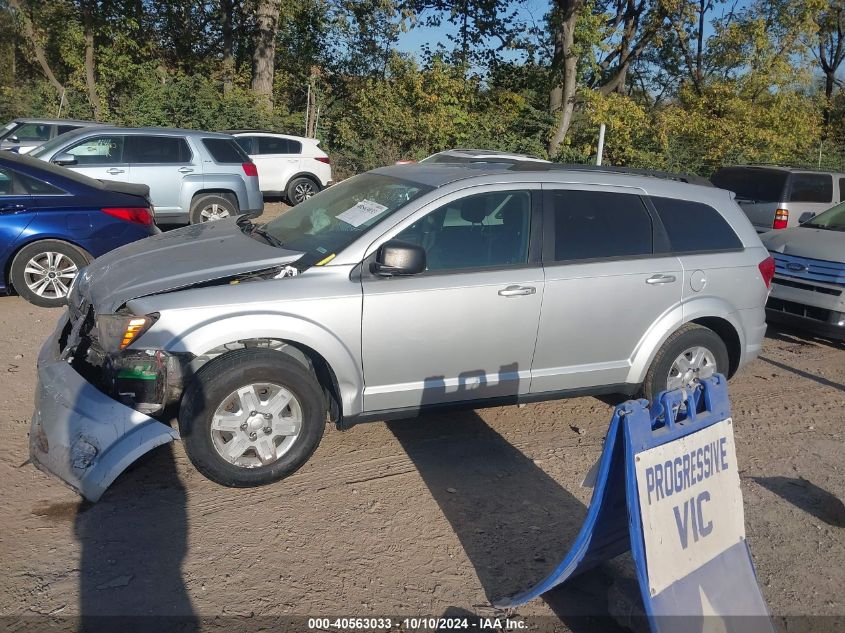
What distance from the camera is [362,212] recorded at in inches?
189

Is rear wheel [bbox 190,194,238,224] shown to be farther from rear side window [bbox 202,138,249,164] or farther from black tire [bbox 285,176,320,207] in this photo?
black tire [bbox 285,176,320,207]

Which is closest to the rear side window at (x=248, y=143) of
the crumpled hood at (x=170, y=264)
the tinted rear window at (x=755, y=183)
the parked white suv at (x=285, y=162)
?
the parked white suv at (x=285, y=162)

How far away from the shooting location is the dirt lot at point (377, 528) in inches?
134

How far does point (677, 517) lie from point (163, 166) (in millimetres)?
10386

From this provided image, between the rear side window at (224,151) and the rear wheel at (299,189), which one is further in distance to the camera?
the rear wheel at (299,189)

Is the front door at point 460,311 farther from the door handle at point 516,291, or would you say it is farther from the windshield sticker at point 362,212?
the windshield sticker at point 362,212

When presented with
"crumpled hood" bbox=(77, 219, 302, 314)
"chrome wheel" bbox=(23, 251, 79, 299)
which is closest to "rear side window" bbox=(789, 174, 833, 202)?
"crumpled hood" bbox=(77, 219, 302, 314)

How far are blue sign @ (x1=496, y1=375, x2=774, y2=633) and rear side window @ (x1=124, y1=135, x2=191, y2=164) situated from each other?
1005 cm

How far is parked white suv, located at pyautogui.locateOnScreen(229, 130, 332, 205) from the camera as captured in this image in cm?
1580

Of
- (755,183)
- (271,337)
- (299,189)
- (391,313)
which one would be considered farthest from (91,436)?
(299,189)

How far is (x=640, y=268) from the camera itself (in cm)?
511

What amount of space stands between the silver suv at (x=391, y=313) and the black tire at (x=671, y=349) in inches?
0.4

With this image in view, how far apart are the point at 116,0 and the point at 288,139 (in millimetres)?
11241

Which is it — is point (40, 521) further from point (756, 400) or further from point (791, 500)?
point (756, 400)
